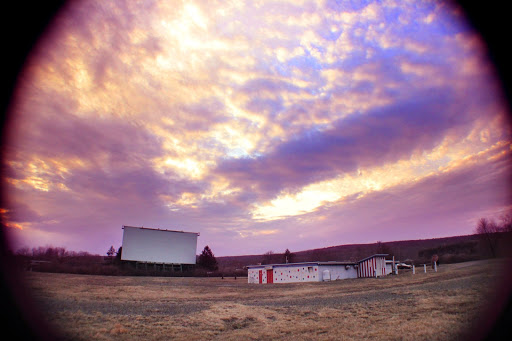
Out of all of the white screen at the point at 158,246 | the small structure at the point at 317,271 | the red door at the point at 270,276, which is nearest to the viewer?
the small structure at the point at 317,271

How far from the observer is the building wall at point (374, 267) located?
1400 inches

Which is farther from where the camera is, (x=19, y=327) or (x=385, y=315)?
(x=385, y=315)

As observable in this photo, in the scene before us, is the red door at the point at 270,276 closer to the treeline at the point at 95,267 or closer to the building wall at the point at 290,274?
the building wall at the point at 290,274

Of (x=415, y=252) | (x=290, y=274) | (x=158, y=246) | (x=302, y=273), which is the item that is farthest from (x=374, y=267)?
(x=415, y=252)

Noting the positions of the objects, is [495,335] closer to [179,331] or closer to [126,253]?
[179,331]

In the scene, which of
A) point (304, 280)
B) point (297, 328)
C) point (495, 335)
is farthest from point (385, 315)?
point (304, 280)

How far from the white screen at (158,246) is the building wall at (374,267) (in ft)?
111

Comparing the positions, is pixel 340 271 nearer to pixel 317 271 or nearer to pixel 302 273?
pixel 317 271

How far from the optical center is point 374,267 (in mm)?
35812

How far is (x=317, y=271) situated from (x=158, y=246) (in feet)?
102

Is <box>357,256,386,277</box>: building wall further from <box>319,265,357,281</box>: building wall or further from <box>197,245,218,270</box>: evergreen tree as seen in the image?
<box>197,245,218,270</box>: evergreen tree

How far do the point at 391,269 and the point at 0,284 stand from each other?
41.4m

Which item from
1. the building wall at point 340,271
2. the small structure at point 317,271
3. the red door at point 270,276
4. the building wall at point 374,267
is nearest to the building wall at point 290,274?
the small structure at point 317,271

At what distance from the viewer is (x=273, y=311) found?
45.6 ft
